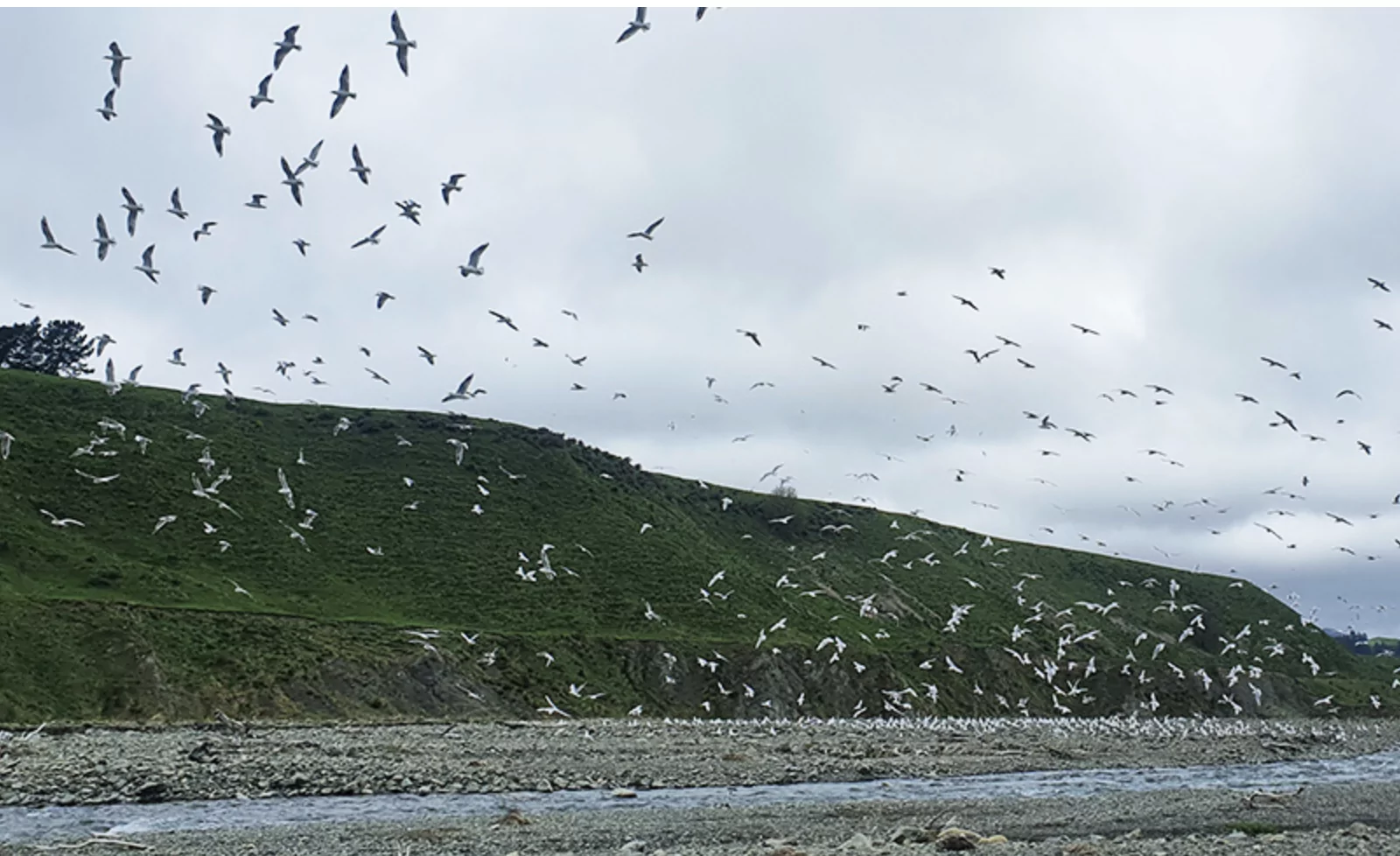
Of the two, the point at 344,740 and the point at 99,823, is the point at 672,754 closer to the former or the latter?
the point at 344,740

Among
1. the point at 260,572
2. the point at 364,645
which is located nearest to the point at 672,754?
the point at 364,645

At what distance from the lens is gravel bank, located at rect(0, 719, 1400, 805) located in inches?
1142

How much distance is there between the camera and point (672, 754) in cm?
3966

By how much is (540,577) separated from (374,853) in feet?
189

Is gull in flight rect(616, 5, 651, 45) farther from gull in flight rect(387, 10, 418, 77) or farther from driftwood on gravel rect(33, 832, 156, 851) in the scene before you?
driftwood on gravel rect(33, 832, 156, 851)

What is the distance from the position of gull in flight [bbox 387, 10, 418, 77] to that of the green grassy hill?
3360 cm

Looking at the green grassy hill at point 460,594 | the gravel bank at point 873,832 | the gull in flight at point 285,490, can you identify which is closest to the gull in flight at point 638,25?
the gravel bank at point 873,832

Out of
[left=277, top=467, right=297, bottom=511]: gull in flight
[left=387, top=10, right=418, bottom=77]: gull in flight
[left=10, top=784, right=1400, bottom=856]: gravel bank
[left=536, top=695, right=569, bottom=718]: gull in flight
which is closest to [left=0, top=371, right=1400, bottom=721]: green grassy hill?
[left=536, top=695, right=569, bottom=718]: gull in flight

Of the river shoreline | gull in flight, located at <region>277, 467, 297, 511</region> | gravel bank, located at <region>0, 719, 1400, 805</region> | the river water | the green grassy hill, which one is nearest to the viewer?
the river shoreline

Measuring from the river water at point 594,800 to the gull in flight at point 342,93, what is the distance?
1471cm

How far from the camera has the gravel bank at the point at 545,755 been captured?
29.0 metres

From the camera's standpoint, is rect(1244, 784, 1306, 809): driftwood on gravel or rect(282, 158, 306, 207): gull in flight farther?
rect(1244, 784, 1306, 809): driftwood on gravel

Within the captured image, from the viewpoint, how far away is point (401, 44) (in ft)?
70.3

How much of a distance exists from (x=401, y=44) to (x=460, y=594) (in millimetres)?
55520
